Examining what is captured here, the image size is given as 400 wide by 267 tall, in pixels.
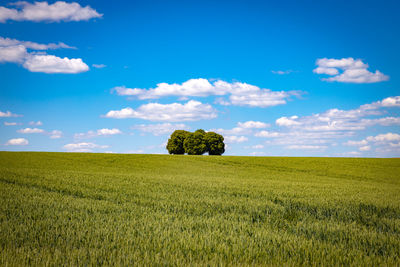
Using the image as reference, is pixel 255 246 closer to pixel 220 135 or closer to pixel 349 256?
pixel 349 256

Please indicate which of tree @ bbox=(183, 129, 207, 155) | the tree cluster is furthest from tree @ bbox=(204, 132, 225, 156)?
tree @ bbox=(183, 129, 207, 155)

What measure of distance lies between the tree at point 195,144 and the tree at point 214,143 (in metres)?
1.47

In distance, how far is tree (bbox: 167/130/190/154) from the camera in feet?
255

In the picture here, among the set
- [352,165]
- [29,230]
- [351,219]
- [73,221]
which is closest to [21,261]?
[29,230]

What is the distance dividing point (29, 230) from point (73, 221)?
0.95 m

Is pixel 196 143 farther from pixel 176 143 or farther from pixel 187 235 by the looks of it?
pixel 187 235

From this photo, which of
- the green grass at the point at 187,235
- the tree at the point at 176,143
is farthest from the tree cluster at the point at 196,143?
the green grass at the point at 187,235

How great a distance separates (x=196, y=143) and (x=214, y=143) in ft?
18.4

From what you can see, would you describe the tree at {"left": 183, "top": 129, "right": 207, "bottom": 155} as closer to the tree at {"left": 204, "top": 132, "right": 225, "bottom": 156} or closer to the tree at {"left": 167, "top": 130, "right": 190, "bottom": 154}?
the tree at {"left": 204, "top": 132, "right": 225, "bottom": 156}

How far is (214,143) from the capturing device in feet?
254

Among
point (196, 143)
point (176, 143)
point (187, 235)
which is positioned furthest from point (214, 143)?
point (187, 235)

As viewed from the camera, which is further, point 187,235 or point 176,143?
point 176,143

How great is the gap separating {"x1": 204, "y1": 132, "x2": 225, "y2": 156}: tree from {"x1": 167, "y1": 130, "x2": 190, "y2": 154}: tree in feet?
19.8

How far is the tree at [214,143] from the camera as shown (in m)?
76.8
